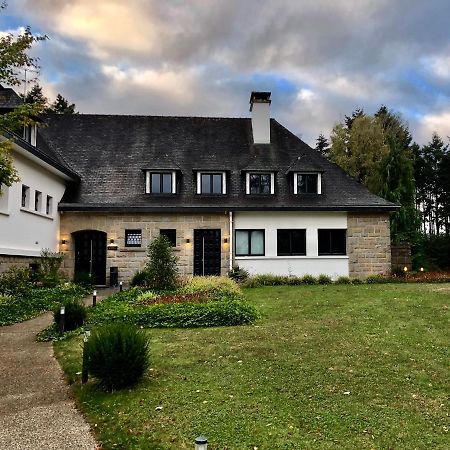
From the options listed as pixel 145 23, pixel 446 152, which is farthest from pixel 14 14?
pixel 446 152

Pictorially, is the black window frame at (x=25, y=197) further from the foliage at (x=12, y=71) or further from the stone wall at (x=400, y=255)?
the stone wall at (x=400, y=255)

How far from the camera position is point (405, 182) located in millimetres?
33719

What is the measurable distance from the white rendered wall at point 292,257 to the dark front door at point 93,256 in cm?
620

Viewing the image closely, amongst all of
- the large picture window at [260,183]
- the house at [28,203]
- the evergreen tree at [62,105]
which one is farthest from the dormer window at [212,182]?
the evergreen tree at [62,105]

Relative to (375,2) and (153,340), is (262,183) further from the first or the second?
(153,340)

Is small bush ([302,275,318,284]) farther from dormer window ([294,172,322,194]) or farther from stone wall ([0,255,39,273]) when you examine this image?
stone wall ([0,255,39,273])

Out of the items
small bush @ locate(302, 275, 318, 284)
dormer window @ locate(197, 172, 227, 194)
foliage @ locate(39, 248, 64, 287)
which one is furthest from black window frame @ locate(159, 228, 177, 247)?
small bush @ locate(302, 275, 318, 284)

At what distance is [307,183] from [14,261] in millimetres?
13411

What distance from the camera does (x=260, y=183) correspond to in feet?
74.6

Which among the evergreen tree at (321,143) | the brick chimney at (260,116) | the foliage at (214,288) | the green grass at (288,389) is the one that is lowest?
the green grass at (288,389)

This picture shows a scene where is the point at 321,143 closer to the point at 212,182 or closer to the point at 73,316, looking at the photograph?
the point at 212,182

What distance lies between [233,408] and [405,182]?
3154cm

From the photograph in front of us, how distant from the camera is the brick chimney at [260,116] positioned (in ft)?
81.9

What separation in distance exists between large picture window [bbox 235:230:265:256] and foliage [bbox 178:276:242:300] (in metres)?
5.53
